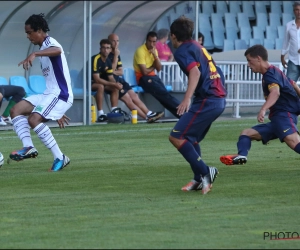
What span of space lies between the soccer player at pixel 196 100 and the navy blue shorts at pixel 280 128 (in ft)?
4.78

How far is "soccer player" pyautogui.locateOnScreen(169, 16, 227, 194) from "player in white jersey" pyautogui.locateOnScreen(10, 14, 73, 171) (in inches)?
86.8

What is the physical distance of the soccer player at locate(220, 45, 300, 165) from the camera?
995cm

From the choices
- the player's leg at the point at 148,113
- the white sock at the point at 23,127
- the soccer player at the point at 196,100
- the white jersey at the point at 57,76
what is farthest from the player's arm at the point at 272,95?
the player's leg at the point at 148,113

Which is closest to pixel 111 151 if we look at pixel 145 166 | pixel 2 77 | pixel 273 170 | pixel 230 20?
pixel 145 166

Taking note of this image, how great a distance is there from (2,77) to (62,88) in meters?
6.79

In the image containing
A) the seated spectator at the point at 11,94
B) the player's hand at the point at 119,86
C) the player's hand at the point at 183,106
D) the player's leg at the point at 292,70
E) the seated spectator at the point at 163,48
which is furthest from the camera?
the seated spectator at the point at 163,48

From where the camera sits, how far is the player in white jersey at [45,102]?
1055 centimetres

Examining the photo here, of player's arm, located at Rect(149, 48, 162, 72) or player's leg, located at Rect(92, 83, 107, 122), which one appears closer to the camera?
player's leg, located at Rect(92, 83, 107, 122)

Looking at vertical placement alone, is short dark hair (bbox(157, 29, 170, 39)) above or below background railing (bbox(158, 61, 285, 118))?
above

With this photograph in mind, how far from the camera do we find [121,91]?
1852cm

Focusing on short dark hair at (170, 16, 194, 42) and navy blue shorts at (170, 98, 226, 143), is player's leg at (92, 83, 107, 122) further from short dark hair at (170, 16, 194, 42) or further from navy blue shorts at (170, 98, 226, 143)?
short dark hair at (170, 16, 194, 42)

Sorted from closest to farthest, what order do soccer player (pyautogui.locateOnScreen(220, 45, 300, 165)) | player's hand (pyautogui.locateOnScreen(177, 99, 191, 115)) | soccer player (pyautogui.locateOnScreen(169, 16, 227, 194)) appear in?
player's hand (pyautogui.locateOnScreen(177, 99, 191, 115)) < soccer player (pyautogui.locateOnScreen(169, 16, 227, 194)) < soccer player (pyautogui.locateOnScreen(220, 45, 300, 165))

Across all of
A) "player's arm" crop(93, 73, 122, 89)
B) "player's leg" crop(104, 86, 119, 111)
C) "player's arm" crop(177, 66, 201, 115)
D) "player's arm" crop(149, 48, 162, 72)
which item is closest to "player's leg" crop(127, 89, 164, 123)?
"player's leg" crop(104, 86, 119, 111)

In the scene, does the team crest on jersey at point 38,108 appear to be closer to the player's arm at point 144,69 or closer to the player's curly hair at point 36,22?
the player's curly hair at point 36,22
